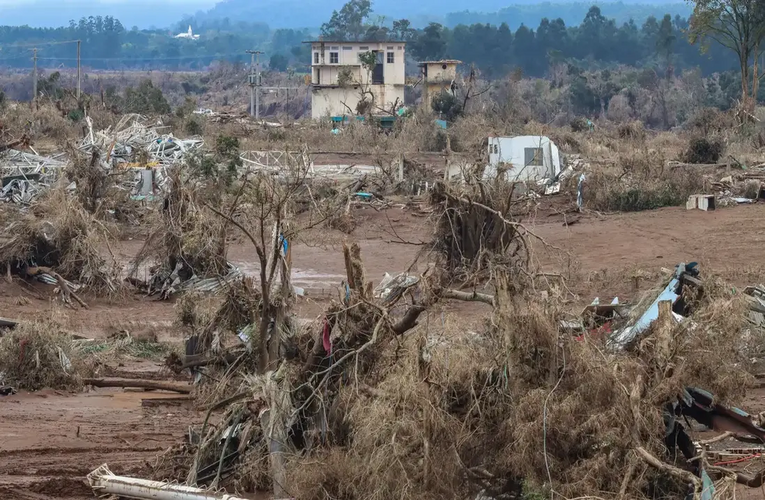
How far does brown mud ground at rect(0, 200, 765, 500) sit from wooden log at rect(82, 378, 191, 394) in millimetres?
Result: 105

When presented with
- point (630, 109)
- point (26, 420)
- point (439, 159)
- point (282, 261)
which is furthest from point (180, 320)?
point (630, 109)

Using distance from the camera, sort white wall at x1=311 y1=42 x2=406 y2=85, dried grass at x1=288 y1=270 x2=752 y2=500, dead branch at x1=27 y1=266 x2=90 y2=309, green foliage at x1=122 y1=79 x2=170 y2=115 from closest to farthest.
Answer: dried grass at x1=288 y1=270 x2=752 y2=500 → dead branch at x1=27 y1=266 x2=90 y2=309 → green foliage at x1=122 y1=79 x2=170 y2=115 → white wall at x1=311 y1=42 x2=406 y2=85

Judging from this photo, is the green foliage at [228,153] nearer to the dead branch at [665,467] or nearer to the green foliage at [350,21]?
the dead branch at [665,467]

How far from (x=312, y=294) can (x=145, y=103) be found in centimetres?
3446

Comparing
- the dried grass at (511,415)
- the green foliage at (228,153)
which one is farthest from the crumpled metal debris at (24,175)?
the dried grass at (511,415)

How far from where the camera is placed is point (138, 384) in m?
12.9

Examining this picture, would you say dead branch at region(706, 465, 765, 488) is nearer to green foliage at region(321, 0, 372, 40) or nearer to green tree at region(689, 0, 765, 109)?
green tree at region(689, 0, 765, 109)

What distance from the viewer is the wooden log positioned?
1262 cm

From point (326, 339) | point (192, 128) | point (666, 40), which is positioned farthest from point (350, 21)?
point (326, 339)

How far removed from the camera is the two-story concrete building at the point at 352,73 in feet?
194

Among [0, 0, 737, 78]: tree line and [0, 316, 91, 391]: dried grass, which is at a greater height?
[0, 0, 737, 78]: tree line

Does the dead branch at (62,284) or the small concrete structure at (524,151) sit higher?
the small concrete structure at (524,151)

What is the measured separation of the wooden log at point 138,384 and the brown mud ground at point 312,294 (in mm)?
105

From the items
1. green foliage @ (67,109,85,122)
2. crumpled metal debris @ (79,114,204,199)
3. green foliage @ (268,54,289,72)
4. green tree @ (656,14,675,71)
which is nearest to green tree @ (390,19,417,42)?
green tree @ (656,14,675,71)
